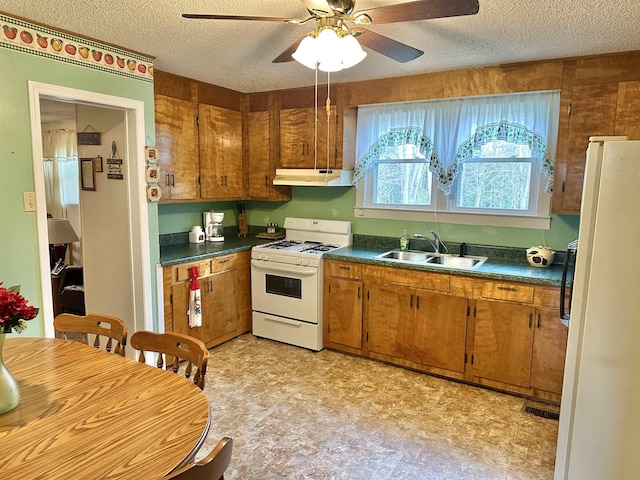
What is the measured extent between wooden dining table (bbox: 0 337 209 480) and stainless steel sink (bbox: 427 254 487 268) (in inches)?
101

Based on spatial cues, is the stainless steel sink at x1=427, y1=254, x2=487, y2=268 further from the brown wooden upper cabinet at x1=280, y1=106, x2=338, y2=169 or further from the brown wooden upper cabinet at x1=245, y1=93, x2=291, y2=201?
the brown wooden upper cabinet at x1=245, y1=93, x2=291, y2=201

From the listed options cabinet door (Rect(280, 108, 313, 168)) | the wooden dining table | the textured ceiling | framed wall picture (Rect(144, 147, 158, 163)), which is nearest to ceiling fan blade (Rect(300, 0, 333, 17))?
the textured ceiling

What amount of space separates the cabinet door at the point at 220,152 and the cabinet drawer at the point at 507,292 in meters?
2.46

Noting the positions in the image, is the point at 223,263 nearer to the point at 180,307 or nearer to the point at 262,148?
the point at 180,307

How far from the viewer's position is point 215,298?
379 cm

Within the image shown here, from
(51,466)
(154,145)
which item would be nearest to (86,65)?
(154,145)

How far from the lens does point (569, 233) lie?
3309 millimetres

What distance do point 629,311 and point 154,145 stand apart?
308cm

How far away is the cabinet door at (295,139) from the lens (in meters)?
4.03

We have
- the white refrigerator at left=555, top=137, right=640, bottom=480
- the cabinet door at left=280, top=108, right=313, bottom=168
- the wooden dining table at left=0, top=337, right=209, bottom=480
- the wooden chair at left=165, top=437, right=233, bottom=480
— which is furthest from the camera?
the cabinet door at left=280, top=108, right=313, bottom=168

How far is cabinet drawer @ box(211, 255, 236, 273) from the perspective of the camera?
3738 millimetres

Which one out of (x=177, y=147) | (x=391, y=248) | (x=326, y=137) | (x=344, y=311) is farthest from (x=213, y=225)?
(x=391, y=248)

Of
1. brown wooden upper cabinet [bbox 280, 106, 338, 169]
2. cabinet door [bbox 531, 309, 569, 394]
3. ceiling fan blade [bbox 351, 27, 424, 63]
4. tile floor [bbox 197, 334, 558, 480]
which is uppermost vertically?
ceiling fan blade [bbox 351, 27, 424, 63]

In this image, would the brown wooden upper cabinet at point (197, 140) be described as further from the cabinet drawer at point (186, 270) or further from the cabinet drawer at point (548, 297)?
the cabinet drawer at point (548, 297)
